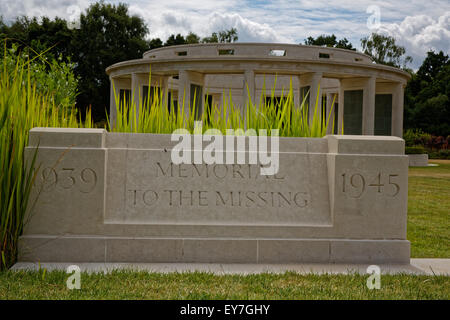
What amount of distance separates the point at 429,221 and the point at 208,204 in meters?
5.92

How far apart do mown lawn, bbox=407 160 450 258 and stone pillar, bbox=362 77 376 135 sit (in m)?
10.8

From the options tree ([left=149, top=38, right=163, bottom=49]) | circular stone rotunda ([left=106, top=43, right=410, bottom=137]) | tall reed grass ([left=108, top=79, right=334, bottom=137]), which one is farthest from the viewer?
tree ([left=149, top=38, right=163, bottom=49])

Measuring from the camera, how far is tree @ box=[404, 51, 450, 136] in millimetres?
50438

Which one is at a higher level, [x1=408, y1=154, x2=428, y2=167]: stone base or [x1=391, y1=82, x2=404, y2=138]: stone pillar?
[x1=391, y1=82, x2=404, y2=138]: stone pillar

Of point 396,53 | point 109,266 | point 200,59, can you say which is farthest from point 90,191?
point 396,53

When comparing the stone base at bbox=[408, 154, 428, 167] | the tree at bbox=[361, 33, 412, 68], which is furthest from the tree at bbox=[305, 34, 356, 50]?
the stone base at bbox=[408, 154, 428, 167]

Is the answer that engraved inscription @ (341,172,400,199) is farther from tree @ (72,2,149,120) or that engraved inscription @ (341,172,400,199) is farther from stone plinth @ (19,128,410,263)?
tree @ (72,2,149,120)

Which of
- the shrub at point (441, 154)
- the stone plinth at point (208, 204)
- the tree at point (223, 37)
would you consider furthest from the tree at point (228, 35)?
the stone plinth at point (208, 204)

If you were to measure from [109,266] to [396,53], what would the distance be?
57717 millimetres

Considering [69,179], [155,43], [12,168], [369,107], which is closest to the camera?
[12,168]

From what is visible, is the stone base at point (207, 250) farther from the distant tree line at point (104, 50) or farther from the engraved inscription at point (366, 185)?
the distant tree line at point (104, 50)

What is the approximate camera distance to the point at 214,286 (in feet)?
15.1

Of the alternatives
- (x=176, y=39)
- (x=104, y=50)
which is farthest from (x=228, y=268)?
(x=176, y=39)

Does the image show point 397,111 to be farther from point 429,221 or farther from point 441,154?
point 429,221
